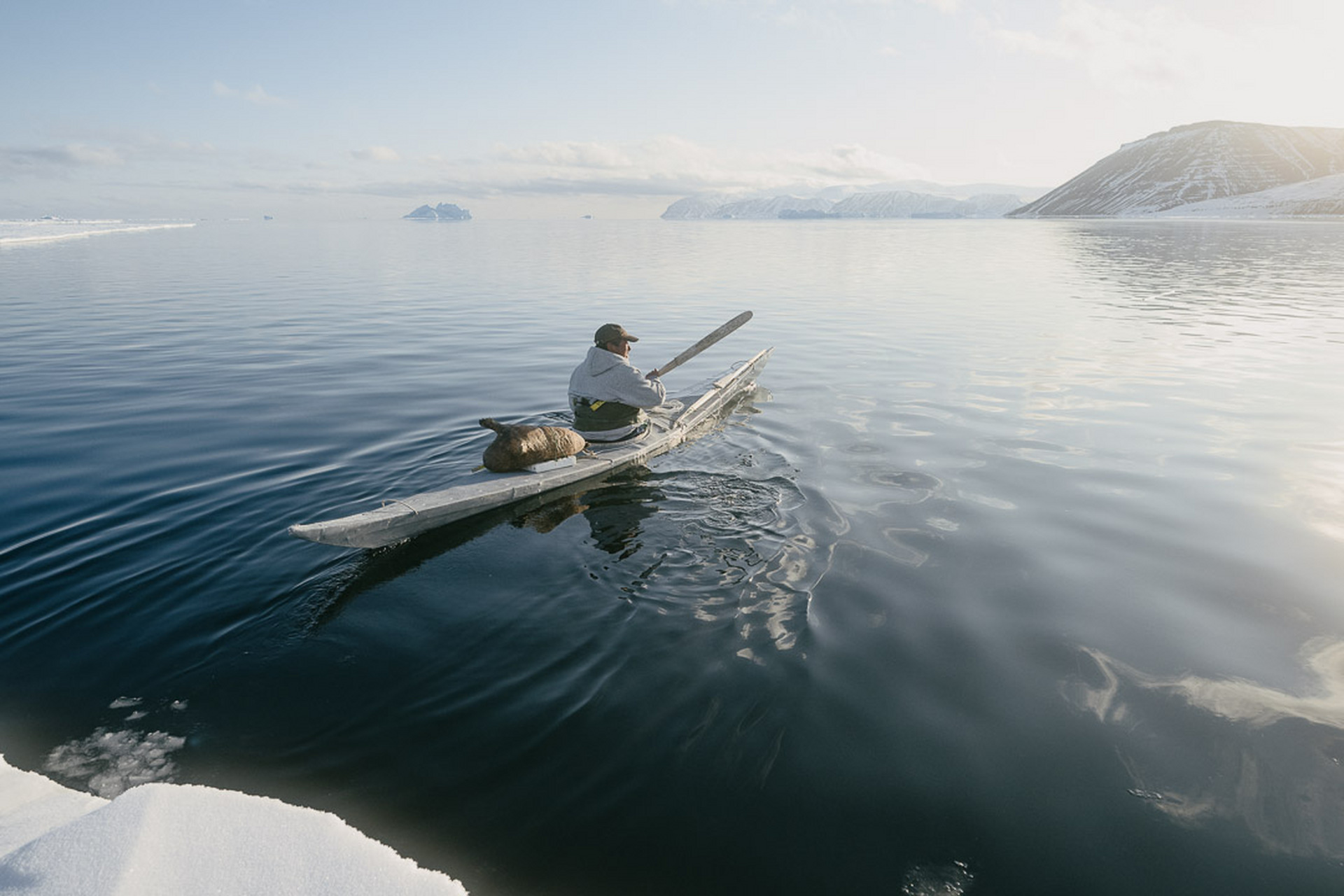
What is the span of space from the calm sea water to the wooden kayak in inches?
13.8

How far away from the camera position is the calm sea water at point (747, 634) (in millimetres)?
4270

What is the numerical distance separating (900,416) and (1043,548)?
593 centimetres

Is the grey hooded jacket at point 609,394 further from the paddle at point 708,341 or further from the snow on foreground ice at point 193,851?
the snow on foreground ice at point 193,851

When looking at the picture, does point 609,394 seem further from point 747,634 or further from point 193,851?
point 193,851

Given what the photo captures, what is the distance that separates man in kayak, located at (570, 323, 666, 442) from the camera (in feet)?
34.6

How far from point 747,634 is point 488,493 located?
4120 millimetres

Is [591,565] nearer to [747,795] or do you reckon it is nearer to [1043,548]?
[747,795]

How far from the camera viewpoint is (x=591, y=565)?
24.9 feet

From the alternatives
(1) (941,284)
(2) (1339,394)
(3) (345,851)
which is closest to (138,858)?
(3) (345,851)

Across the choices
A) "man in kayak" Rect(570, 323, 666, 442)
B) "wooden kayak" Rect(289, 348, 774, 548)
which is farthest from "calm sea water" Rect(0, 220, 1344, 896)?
"man in kayak" Rect(570, 323, 666, 442)

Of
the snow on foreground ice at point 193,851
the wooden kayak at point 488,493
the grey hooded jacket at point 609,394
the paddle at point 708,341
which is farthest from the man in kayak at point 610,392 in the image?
the snow on foreground ice at point 193,851

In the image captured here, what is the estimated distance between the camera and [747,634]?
625 cm

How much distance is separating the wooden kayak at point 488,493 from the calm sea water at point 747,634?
0.35 meters

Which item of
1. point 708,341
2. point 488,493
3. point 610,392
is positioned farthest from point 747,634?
point 708,341
